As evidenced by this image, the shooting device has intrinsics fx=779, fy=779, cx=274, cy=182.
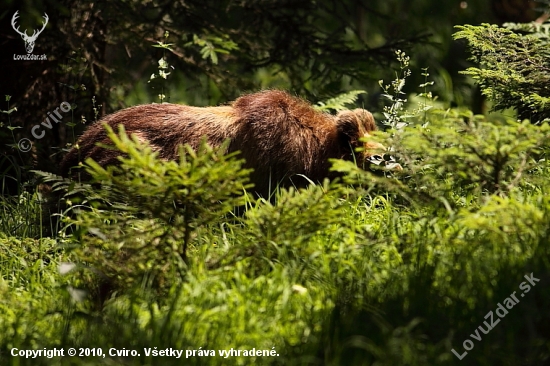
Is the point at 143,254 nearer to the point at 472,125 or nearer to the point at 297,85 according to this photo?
the point at 472,125

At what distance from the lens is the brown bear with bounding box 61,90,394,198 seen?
673 centimetres

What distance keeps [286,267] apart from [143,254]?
0.83 metres

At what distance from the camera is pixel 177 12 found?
8.73 meters

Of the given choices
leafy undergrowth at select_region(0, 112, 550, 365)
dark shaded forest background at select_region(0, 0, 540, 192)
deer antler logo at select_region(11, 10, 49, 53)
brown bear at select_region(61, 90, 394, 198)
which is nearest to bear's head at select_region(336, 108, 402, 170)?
brown bear at select_region(61, 90, 394, 198)

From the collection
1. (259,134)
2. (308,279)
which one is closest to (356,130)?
(259,134)

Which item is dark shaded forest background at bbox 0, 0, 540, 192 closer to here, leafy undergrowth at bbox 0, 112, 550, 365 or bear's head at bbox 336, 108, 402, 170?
bear's head at bbox 336, 108, 402, 170

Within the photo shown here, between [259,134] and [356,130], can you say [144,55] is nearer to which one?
[259,134]

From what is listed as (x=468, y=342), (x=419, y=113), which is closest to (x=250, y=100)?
(x=419, y=113)

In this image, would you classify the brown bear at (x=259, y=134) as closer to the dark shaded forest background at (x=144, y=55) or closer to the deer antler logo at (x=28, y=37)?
the dark shaded forest background at (x=144, y=55)

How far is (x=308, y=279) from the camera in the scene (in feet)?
14.6

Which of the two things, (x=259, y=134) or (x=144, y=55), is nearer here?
(x=259, y=134)

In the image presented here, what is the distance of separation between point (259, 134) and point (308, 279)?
2496 millimetres

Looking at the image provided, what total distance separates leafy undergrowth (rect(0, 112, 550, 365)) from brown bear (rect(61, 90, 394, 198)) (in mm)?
1641

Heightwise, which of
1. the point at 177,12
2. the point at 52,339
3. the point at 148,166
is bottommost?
the point at 52,339
